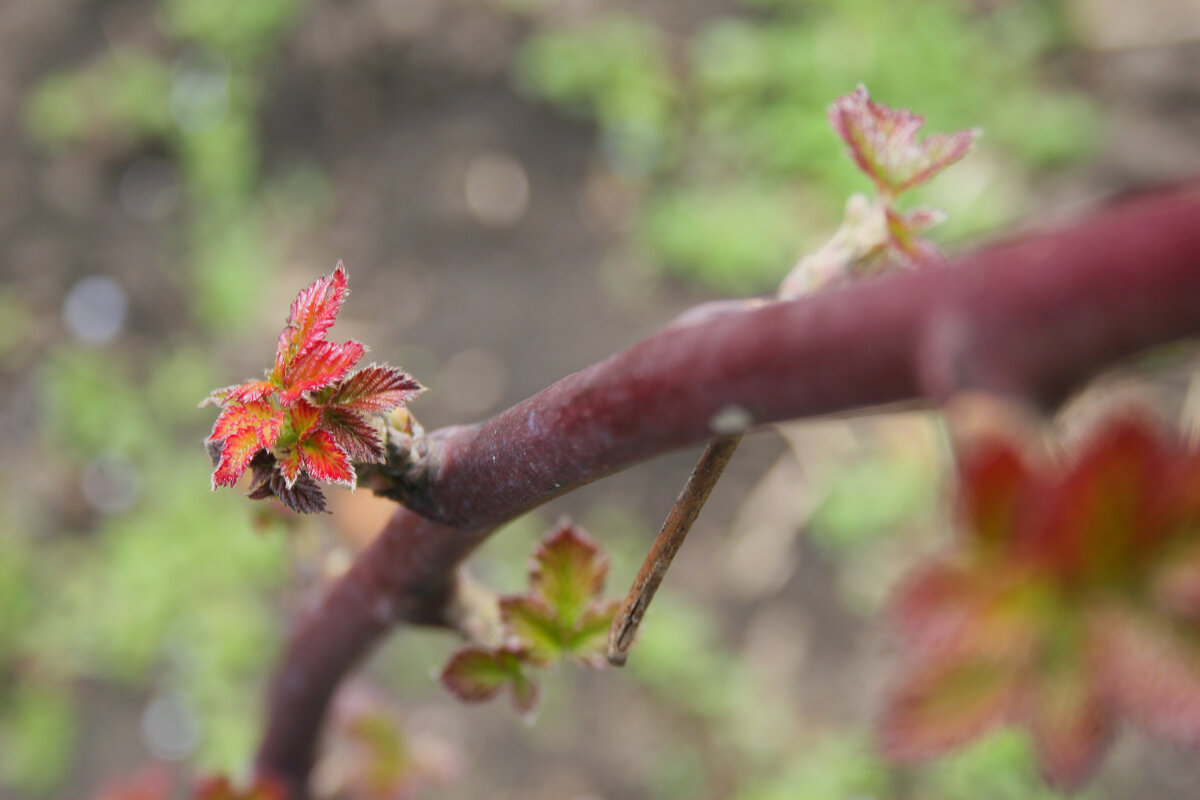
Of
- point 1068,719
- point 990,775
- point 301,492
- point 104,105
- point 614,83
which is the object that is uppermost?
point 104,105

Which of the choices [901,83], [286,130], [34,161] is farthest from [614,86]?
[34,161]

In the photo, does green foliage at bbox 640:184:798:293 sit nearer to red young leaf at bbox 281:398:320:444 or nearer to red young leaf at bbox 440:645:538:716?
red young leaf at bbox 440:645:538:716

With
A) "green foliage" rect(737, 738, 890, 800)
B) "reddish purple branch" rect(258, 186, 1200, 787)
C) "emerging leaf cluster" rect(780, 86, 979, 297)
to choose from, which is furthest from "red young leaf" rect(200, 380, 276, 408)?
"green foliage" rect(737, 738, 890, 800)

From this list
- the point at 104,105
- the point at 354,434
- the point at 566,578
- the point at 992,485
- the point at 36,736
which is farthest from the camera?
the point at 104,105

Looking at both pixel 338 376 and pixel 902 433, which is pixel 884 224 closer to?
pixel 338 376

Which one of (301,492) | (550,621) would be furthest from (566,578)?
(301,492)

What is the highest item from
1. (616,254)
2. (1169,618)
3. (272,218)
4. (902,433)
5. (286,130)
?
(286,130)

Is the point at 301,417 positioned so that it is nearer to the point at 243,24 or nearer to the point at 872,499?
the point at 872,499
